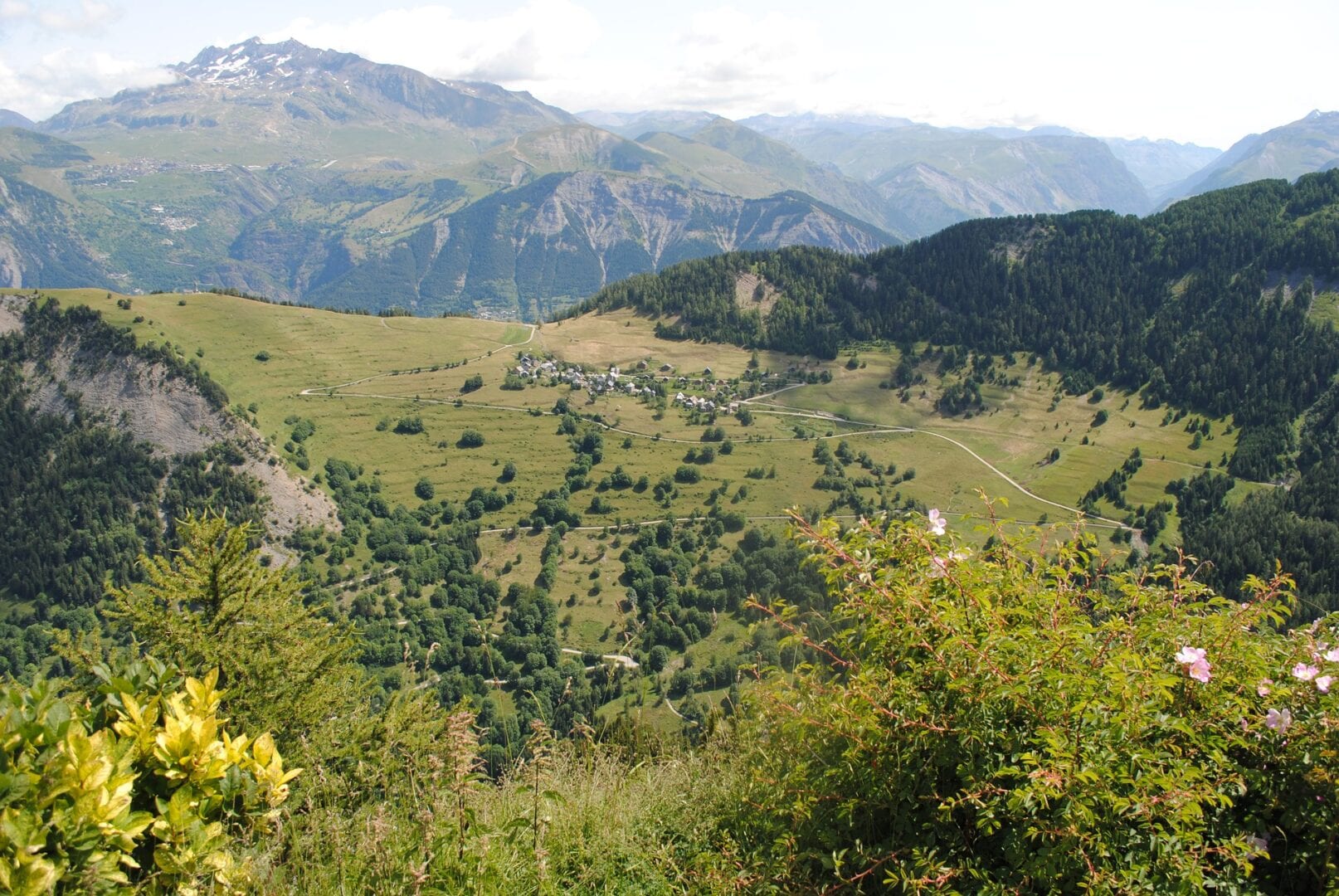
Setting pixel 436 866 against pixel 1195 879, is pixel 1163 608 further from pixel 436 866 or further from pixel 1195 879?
pixel 436 866

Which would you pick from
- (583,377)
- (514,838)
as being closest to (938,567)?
(514,838)

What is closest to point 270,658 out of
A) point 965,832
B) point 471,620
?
point 965,832

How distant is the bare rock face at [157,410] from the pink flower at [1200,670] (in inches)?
5151

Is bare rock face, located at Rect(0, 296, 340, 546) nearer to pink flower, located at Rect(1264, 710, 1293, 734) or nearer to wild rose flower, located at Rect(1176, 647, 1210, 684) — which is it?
wild rose flower, located at Rect(1176, 647, 1210, 684)

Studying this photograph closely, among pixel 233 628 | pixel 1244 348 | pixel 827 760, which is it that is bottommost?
pixel 1244 348

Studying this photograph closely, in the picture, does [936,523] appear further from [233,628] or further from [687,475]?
[687,475]

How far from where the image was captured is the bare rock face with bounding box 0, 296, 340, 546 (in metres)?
124

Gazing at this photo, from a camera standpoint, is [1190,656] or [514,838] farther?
[514,838]

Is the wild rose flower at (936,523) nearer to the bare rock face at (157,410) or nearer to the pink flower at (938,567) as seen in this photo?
the pink flower at (938,567)

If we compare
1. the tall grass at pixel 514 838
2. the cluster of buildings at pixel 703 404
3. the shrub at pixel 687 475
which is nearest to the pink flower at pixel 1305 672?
the tall grass at pixel 514 838

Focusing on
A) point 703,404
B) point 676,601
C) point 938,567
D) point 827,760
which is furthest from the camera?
point 703,404

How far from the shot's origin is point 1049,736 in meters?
4.69

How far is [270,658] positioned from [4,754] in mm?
12409

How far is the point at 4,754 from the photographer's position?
4.37 meters
